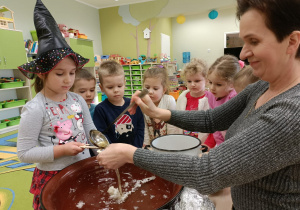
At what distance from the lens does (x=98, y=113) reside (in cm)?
132

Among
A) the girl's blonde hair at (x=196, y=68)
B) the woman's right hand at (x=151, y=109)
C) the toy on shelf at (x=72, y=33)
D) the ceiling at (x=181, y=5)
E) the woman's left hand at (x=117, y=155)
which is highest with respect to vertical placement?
the ceiling at (x=181, y=5)

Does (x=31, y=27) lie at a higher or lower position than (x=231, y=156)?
higher

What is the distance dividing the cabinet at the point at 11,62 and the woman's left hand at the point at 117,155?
3810 millimetres

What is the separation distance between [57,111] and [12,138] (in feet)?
10.2

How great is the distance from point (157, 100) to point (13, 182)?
1.53 metres

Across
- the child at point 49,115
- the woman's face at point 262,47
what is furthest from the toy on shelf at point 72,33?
the woman's face at point 262,47

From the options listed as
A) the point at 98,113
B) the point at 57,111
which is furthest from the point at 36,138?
the point at 98,113

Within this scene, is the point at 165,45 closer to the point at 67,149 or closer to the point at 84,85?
the point at 84,85

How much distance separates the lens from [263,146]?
47 centimetres

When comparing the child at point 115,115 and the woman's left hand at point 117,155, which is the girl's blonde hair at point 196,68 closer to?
the child at point 115,115

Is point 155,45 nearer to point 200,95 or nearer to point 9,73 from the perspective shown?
point 9,73

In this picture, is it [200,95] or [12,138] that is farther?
[12,138]

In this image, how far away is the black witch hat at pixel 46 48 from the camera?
0.90m

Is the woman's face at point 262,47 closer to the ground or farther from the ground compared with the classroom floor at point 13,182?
farther from the ground
